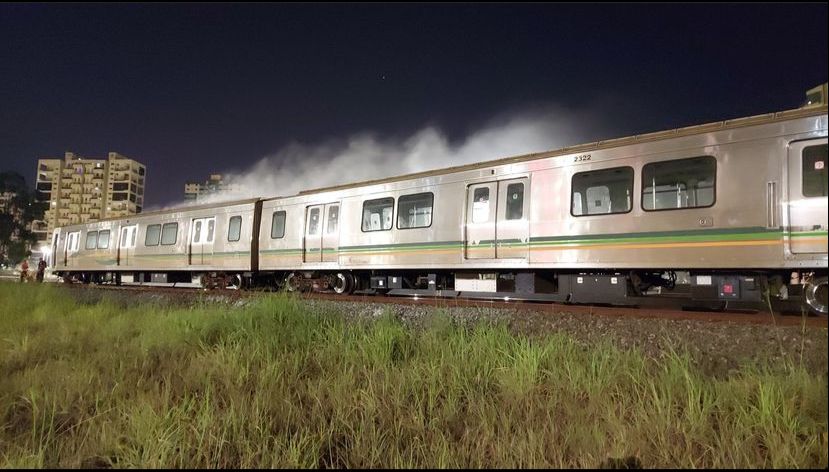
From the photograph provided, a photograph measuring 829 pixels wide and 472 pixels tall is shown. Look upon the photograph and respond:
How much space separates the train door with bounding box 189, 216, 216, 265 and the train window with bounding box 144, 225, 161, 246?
7.93 feet

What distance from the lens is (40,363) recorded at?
5.58 m

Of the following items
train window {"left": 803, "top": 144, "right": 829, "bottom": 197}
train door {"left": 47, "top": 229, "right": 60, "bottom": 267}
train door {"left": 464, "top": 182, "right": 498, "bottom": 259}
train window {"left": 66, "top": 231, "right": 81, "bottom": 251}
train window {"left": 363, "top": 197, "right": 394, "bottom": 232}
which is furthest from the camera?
train door {"left": 47, "top": 229, "right": 60, "bottom": 267}

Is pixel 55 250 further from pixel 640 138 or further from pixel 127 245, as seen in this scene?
pixel 640 138

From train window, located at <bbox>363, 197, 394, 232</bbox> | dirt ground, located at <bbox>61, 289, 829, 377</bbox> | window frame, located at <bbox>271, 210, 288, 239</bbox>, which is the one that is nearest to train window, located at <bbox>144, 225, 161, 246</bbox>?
window frame, located at <bbox>271, 210, 288, 239</bbox>

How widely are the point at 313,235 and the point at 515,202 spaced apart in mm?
5639

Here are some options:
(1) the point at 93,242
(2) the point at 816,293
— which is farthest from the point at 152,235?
(2) the point at 816,293

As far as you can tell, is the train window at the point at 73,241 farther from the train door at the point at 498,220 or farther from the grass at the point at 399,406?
the train door at the point at 498,220

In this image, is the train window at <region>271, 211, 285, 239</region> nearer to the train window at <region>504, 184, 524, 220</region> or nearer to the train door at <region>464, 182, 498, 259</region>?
the train door at <region>464, 182, 498, 259</region>

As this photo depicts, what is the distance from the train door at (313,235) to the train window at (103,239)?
502 inches

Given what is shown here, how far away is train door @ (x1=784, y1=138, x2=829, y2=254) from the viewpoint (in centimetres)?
585

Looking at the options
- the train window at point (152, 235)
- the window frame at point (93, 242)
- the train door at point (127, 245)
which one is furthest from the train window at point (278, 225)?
the window frame at point (93, 242)

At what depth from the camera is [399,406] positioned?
374 cm

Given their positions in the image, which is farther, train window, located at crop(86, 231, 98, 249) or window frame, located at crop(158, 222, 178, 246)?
train window, located at crop(86, 231, 98, 249)

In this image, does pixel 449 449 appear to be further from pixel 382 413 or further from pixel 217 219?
pixel 217 219
